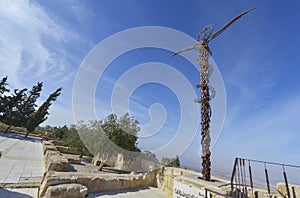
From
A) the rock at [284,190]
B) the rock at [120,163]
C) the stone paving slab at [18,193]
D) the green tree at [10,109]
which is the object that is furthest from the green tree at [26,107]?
the rock at [284,190]

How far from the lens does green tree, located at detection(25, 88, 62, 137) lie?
55.3 ft

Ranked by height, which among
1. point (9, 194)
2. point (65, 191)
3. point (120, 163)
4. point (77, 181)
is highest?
point (120, 163)

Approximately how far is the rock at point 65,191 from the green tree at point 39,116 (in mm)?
16357

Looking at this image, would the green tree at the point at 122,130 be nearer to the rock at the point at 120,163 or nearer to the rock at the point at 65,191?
the rock at the point at 120,163

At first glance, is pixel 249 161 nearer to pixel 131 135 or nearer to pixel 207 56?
pixel 207 56

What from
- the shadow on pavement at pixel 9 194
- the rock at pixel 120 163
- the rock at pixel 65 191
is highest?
the rock at pixel 120 163

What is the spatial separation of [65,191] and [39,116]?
1679 cm

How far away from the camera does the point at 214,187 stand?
3.83m

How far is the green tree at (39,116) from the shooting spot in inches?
664

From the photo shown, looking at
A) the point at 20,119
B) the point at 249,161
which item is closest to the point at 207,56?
the point at 249,161

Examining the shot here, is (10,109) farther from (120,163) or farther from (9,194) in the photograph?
(9,194)

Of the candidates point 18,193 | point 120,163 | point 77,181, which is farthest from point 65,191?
point 120,163

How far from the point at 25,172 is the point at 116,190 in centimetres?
350

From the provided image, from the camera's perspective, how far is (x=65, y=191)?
4133mm
